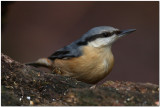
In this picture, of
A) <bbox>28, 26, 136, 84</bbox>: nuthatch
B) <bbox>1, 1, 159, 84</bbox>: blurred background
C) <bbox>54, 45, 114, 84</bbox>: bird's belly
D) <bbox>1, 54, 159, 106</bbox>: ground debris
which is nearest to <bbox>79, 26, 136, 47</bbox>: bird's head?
<bbox>28, 26, 136, 84</bbox>: nuthatch

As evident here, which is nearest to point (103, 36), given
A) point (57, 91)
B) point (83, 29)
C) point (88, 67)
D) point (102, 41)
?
point (102, 41)

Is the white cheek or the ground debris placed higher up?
the white cheek

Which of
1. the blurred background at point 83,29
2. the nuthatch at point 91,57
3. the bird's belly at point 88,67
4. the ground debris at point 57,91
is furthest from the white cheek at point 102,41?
the blurred background at point 83,29

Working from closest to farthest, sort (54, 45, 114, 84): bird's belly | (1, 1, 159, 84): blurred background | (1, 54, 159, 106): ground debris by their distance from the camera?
(1, 54, 159, 106): ground debris
(54, 45, 114, 84): bird's belly
(1, 1, 159, 84): blurred background

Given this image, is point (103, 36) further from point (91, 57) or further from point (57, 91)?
point (57, 91)

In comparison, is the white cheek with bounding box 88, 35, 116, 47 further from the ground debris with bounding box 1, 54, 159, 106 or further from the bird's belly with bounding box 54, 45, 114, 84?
the ground debris with bounding box 1, 54, 159, 106

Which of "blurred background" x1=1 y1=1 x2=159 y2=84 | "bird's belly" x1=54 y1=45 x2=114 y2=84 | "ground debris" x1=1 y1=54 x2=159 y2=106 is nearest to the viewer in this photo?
"ground debris" x1=1 y1=54 x2=159 y2=106

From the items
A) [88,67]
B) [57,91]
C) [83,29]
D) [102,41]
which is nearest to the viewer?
[57,91]
